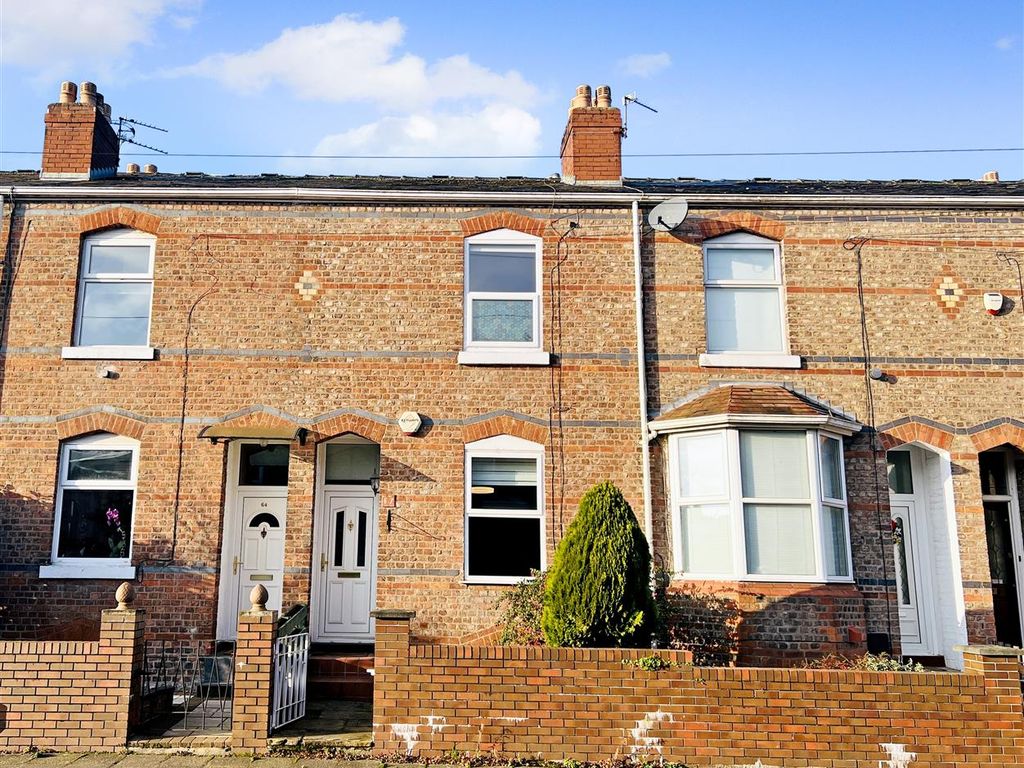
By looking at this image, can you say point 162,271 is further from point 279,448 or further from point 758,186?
point 758,186

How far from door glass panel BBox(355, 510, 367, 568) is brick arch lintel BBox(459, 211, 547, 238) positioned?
4303 millimetres

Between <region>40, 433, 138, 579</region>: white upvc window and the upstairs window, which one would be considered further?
the upstairs window

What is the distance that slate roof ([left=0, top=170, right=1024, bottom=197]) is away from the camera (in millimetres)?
12453

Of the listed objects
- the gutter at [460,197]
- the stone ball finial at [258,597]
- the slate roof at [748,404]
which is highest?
the gutter at [460,197]

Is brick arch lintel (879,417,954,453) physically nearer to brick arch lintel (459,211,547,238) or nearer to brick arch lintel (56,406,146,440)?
brick arch lintel (459,211,547,238)

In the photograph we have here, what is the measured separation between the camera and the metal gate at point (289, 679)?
328 inches

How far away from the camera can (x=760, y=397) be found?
10992 mm

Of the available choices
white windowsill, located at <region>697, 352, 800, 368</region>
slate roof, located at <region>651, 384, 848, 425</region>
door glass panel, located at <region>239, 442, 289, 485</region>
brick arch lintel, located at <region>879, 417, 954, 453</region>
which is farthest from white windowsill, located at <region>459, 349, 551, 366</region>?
brick arch lintel, located at <region>879, 417, 954, 453</region>

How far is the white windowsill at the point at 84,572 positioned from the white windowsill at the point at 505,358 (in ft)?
16.8

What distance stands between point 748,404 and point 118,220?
29.5 feet

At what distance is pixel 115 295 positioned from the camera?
39.0 ft

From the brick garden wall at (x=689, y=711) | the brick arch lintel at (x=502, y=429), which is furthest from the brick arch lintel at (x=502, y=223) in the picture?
the brick garden wall at (x=689, y=711)

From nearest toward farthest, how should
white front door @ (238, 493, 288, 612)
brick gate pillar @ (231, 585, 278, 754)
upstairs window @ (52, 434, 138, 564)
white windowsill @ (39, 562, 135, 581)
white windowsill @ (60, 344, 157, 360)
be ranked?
brick gate pillar @ (231, 585, 278, 754)
white windowsill @ (39, 562, 135, 581)
upstairs window @ (52, 434, 138, 564)
white windowsill @ (60, 344, 157, 360)
white front door @ (238, 493, 288, 612)

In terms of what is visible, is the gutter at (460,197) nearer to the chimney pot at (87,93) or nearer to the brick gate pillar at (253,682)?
the chimney pot at (87,93)
